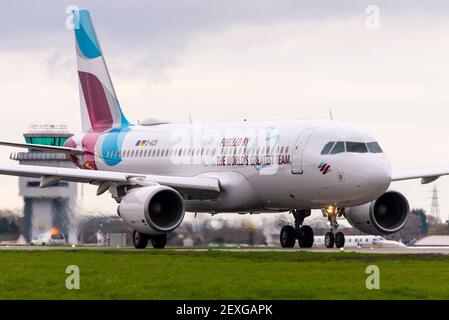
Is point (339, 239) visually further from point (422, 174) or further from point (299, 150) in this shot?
point (422, 174)

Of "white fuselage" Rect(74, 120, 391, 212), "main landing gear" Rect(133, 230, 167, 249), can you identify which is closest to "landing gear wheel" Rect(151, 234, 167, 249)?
"main landing gear" Rect(133, 230, 167, 249)

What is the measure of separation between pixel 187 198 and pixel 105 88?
10695 millimetres

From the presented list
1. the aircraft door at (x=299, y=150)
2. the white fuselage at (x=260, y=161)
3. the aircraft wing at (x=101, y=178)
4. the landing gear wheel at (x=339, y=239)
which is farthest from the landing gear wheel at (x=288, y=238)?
the aircraft door at (x=299, y=150)

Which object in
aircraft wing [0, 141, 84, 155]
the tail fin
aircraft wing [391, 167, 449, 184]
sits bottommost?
aircraft wing [391, 167, 449, 184]

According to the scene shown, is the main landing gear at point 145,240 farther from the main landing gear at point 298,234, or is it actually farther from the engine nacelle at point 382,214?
the engine nacelle at point 382,214

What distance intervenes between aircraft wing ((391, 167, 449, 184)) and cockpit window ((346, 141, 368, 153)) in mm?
6106

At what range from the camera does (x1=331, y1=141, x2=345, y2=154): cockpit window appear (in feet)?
137

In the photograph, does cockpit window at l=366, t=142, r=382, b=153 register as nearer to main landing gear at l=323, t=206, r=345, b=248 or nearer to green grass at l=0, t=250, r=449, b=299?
main landing gear at l=323, t=206, r=345, b=248

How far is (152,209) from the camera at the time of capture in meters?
43.2

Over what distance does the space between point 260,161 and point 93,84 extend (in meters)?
13.9

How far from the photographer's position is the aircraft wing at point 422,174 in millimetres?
47609

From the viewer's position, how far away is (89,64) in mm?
56000
